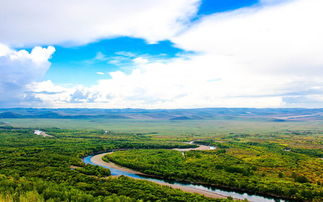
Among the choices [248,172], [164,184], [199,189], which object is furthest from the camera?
[248,172]

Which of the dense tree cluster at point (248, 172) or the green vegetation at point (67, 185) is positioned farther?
the dense tree cluster at point (248, 172)

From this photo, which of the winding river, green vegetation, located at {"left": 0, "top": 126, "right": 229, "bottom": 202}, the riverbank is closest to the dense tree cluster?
the winding river

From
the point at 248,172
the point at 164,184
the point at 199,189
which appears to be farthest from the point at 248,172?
the point at 164,184

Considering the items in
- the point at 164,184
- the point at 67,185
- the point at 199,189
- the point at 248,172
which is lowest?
the point at 199,189

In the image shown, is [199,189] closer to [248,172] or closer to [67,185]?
[248,172]

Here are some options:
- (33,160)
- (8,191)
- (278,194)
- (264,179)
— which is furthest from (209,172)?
(33,160)

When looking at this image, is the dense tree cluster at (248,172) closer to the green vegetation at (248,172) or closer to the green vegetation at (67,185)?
the green vegetation at (248,172)

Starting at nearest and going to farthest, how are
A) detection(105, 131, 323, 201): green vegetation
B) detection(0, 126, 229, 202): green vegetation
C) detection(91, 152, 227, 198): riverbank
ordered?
detection(0, 126, 229, 202): green vegetation
detection(91, 152, 227, 198): riverbank
detection(105, 131, 323, 201): green vegetation

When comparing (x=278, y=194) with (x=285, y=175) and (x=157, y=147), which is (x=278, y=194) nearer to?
(x=285, y=175)

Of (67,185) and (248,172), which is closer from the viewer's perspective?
(67,185)

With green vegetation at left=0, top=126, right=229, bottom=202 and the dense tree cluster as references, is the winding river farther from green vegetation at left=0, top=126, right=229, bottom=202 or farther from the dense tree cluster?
green vegetation at left=0, top=126, right=229, bottom=202

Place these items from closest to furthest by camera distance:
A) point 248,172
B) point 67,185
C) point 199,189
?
point 67,185 → point 199,189 → point 248,172

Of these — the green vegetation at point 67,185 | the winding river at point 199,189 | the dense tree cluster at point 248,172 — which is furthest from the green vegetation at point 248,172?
the green vegetation at point 67,185
